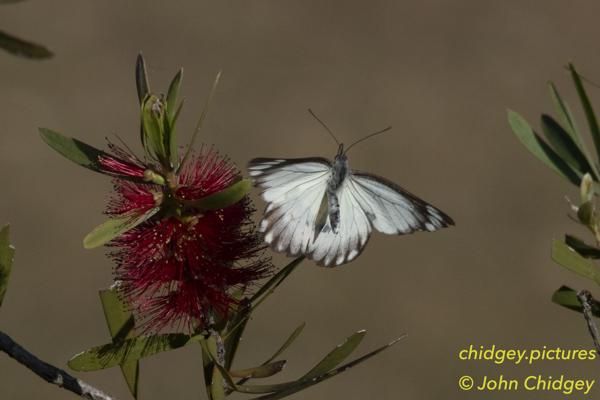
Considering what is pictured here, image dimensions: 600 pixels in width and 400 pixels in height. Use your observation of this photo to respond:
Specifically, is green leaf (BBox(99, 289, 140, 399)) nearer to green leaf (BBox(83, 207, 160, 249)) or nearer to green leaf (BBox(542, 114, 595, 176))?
green leaf (BBox(83, 207, 160, 249))

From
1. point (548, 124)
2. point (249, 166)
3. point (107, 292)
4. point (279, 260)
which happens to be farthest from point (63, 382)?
point (279, 260)

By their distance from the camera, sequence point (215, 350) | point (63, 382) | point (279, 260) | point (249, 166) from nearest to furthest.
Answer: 1. point (63, 382)
2. point (215, 350)
3. point (249, 166)
4. point (279, 260)

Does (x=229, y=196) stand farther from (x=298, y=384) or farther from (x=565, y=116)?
(x=565, y=116)

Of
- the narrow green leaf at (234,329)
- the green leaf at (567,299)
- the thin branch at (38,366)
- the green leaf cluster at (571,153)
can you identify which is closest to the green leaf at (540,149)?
the green leaf cluster at (571,153)

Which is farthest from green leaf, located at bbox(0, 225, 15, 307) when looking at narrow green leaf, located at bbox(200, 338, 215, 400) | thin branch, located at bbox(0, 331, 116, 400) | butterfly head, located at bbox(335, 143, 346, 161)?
butterfly head, located at bbox(335, 143, 346, 161)

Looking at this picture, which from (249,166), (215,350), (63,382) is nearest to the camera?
(63,382)

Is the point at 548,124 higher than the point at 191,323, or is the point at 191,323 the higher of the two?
the point at 548,124

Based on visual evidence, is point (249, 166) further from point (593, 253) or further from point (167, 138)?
point (593, 253)

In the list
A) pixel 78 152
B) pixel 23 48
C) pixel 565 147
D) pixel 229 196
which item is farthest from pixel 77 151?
pixel 565 147
